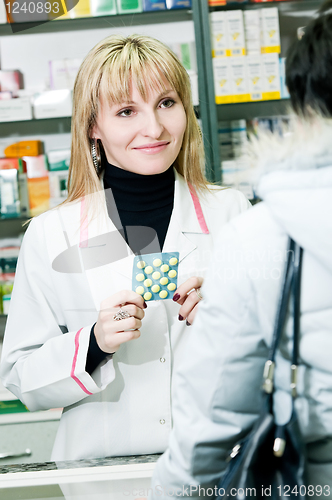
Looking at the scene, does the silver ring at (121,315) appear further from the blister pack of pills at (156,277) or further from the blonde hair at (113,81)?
the blonde hair at (113,81)

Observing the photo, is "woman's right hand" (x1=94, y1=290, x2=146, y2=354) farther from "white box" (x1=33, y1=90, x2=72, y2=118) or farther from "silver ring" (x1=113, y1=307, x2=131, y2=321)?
"white box" (x1=33, y1=90, x2=72, y2=118)

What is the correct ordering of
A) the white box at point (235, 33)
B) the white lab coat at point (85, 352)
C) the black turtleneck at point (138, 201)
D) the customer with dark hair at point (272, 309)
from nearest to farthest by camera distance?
the customer with dark hair at point (272, 309) → the white lab coat at point (85, 352) → the black turtleneck at point (138, 201) → the white box at point (235, 33)

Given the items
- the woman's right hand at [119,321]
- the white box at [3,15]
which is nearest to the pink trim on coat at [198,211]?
the woman's right hand at [119,321]

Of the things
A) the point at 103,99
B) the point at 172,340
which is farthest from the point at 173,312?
the point at 103,99

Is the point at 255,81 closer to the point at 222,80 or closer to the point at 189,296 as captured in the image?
the point at 222,80

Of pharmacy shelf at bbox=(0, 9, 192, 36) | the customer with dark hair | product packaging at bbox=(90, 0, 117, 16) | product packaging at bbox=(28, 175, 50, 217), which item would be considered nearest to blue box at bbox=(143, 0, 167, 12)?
pharmacy shelf at bbox=(0, 9, 192, 36)

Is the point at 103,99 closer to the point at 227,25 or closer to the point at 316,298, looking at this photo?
the point at 316,298

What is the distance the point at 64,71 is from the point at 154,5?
0.50 metres

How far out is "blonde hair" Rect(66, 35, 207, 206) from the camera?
842mm

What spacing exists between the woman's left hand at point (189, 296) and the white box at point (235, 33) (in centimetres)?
151

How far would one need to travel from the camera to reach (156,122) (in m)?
0.85

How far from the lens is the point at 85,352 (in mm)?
799

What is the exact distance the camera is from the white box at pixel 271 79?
6.44ft

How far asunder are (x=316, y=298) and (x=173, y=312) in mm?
488
